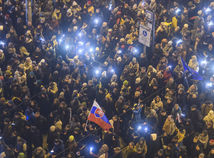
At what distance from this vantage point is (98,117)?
11.8 metres

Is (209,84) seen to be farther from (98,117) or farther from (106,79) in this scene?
(98,117)

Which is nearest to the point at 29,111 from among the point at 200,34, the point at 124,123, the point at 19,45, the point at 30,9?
the point at 124,123

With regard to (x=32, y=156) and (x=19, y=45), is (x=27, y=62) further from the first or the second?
(x=32, y=156)

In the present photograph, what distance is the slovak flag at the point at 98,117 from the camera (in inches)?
465

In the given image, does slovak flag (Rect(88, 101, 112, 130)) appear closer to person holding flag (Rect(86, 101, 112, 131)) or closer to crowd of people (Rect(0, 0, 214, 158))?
person holding flag (Rect(86, 101, 112, 131))

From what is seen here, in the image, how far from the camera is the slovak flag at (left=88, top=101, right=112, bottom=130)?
11.8m

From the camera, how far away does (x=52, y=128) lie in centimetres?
1154

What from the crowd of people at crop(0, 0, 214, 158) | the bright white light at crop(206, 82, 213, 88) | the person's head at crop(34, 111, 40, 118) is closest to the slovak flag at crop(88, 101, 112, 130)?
the crowd of people at crop(0, 0, 214, 158)

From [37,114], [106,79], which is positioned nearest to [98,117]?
[37,114]

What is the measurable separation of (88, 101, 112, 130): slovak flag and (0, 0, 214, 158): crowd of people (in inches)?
9.8

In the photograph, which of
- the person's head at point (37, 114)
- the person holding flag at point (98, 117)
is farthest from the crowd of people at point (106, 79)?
the person holding flag at point (98, 117)

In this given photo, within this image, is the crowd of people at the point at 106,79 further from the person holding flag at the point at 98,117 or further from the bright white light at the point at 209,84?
the person holding flag at the point at 98,117

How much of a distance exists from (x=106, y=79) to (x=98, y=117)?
223 cm

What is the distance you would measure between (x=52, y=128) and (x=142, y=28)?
4762mm
